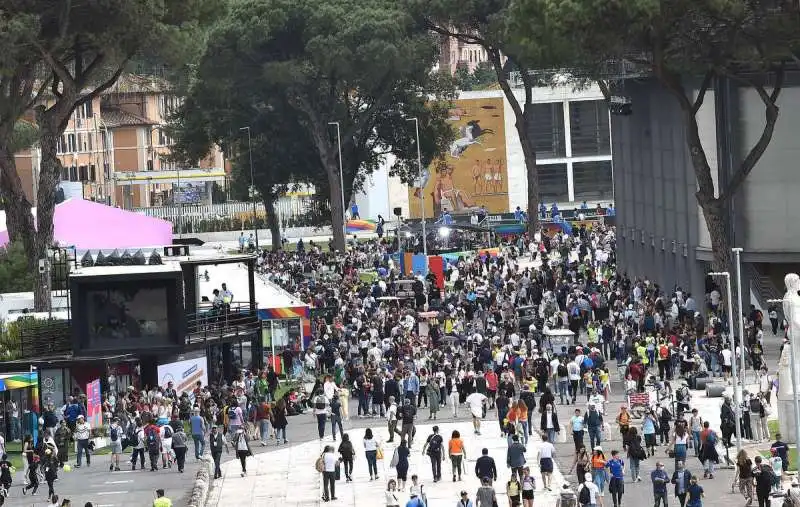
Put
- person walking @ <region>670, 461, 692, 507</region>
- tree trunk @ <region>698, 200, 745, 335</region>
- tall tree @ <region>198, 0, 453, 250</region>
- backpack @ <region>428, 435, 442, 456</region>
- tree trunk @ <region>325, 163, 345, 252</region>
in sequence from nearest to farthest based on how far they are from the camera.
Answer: person walking @ <region>670, 461, 692, 507</region>, backpack @ <region>428, 435, 442, 456</region>, tree trunk @ <region>698, 200, 745, 335</region>, tall tree @ <region>198, 0, 453, 250</region>, tree trunk @ <region>325, 163, 345, 252</region>

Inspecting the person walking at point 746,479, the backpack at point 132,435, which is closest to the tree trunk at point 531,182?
the backpack at point 132,435

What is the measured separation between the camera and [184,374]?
48.2 m

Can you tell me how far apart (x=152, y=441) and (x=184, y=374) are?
346 inches

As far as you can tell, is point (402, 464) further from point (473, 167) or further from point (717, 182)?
point (473, 167)

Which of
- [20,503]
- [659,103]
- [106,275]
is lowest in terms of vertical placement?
[20,503]

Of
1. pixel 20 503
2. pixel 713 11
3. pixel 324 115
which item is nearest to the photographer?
pixel 20 503

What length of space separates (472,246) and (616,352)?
3664 cm

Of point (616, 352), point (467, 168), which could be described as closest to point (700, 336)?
point (616, 352)

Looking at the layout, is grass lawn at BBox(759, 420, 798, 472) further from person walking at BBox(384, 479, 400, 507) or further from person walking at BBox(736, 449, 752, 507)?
person walking at BBox(384, 479, 400, 507)

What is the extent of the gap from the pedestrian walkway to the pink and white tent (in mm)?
24333

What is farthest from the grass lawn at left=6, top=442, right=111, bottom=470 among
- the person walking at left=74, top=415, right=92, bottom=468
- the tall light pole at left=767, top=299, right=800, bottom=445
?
the tall light pole at left=767, top=299, right=800, bottom=445

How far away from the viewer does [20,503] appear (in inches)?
1460

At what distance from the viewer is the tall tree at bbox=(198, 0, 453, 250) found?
8956 cm

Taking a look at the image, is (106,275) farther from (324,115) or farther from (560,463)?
(324,115)
